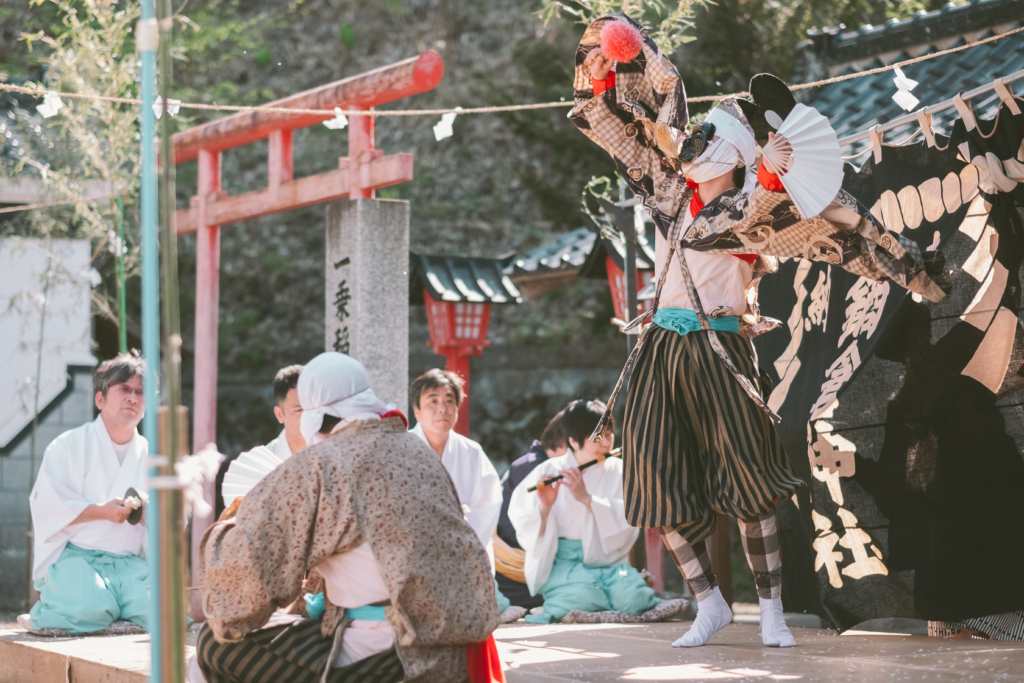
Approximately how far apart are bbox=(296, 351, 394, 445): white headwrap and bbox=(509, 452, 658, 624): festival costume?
2860 mm

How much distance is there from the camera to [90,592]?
185 inches

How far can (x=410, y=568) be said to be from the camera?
248 centimetres

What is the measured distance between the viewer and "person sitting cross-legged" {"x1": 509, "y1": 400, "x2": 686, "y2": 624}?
5.30 meters

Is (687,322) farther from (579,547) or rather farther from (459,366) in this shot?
(459,366)

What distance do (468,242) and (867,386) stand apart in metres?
11.0

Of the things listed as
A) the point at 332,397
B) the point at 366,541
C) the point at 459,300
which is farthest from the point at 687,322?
the point at 459,300

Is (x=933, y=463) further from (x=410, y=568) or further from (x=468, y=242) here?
(x=468, y=242)

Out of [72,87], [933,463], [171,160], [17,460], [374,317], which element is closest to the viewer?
[171,160]

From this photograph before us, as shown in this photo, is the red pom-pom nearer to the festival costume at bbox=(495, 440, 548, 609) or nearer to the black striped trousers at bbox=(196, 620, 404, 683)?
the black striped trousers at bbox=(196, 620, 404, 683)

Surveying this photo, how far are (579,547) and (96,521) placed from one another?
254 centimetres

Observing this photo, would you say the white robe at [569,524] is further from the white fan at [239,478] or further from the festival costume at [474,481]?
the white fan at [239,478]

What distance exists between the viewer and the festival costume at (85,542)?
470 cm

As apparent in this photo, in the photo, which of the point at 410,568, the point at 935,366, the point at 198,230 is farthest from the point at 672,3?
the point at 410,568

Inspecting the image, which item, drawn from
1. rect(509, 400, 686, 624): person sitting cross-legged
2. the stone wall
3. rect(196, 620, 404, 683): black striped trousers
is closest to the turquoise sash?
rect(196, 620, 404, 683): black striped trousers
